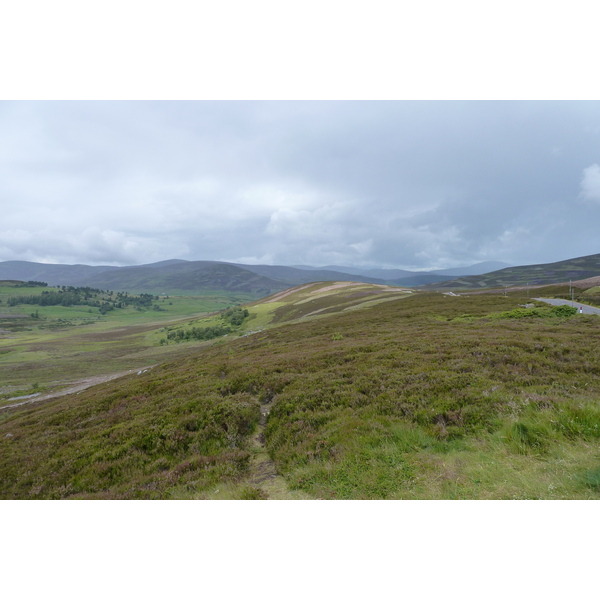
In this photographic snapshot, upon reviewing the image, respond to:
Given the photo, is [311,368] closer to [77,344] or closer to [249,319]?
[249,319]

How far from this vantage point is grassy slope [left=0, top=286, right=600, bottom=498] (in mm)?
5652

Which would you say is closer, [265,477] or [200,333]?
[265,477]

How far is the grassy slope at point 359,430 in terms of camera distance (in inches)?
223

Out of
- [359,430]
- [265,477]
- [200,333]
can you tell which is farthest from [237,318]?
[265,477]

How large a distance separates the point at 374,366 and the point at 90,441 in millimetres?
11272

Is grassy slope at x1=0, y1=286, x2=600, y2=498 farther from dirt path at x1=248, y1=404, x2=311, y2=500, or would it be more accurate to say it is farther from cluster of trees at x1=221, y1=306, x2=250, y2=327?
cluster of trees at x1=221, y1=306, x2=250, y2=327

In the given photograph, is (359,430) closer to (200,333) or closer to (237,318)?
(200,333)

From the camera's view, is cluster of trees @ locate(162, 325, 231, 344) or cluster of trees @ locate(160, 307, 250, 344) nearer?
cluster of trees @ locate(162, 325, 231, 344)

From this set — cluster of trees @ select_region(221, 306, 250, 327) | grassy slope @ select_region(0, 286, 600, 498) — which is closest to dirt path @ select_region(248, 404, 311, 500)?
grassy slope @ select_region(0, 286, 600, 498)

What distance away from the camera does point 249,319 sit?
226ft

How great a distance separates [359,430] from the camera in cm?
759

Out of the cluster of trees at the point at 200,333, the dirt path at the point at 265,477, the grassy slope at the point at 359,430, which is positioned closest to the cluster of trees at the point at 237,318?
the cluster of trees at the point at 200,333

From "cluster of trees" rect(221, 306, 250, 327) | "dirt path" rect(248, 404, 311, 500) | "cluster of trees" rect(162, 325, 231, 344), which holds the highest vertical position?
"dirt path" rect(248, 404, 311, 500)

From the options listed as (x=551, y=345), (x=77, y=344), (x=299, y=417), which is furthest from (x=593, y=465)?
(x=77, y=344)
